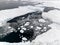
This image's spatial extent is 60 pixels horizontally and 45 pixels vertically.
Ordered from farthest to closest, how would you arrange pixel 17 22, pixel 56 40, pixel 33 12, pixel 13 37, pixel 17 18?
pixel 33 12 → pixel 17 18 → pixel 17 22 → pixel 13 37 → pixel 56 40

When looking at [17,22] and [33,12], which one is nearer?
[17,22]

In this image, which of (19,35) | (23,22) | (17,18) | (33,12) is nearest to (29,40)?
(19,35)

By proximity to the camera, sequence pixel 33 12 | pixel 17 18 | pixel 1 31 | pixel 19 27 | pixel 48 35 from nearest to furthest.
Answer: pixel 48 35 → pixel 1 31 → pixel 19 27 → pixel 17 18 → pixel 33 12

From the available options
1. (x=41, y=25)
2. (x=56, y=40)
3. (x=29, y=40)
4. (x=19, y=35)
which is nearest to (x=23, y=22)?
(x=41, y=25)

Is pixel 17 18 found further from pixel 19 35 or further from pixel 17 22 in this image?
pixel 19 35

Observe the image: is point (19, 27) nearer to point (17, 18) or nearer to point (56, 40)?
point (17, 18)

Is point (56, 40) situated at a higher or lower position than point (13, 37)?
higher

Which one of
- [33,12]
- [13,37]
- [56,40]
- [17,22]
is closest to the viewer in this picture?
[56,40]

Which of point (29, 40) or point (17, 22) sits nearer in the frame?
point (29, 40)

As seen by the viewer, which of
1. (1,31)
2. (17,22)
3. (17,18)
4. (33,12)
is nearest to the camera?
(1,31)
